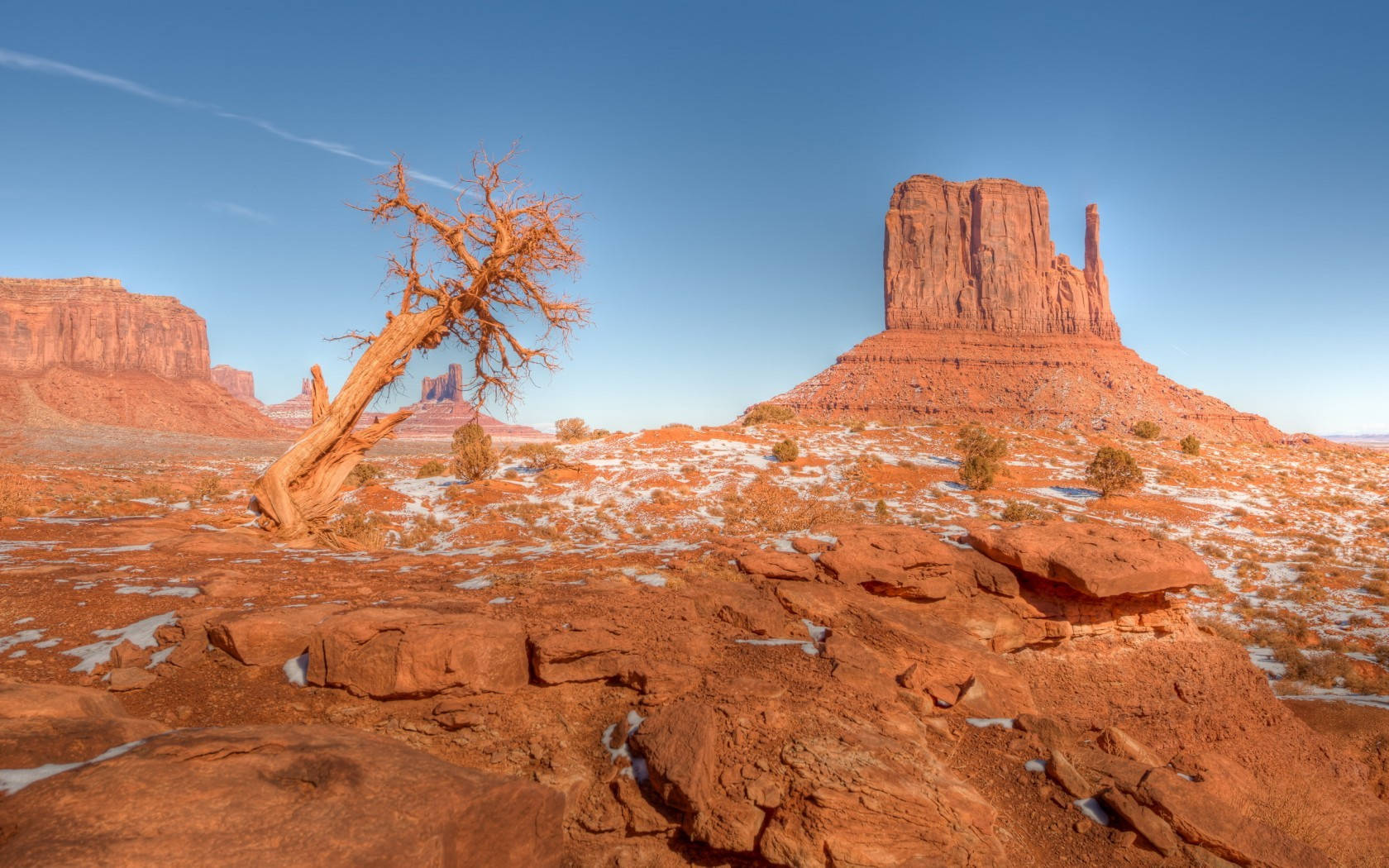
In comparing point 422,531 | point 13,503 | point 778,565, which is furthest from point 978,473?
point 13,503

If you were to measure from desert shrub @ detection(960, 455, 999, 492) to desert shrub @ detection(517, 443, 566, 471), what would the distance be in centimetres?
1372

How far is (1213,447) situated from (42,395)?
128726 mm

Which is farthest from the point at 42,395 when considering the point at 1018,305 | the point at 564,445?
the point at 1018,305

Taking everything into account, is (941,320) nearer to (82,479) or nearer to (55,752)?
(82,479)

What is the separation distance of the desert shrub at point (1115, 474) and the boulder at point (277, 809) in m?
22.7

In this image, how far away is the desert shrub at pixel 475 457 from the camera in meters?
22.2

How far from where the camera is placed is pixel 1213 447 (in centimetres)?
3766

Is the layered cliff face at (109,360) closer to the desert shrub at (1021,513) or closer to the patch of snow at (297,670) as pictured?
the desert shrub at (1021,513)

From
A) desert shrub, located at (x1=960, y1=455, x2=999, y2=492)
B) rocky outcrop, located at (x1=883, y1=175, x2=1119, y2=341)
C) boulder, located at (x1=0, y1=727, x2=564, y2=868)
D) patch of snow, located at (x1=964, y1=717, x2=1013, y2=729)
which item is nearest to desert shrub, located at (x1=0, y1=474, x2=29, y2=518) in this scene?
boulder, located at (x1=0, y1=727, x2=564, y2=868)

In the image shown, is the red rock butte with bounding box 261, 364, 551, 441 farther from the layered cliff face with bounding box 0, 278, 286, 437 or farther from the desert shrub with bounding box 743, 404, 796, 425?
the desert shrub with bounding box 743, 404, 796, 425

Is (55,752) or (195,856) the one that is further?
(55,752)

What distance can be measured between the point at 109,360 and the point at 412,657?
141187 mm

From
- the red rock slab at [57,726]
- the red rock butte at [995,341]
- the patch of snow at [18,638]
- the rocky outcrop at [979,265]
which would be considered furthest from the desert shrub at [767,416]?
the rocky outcrop at [979,265]

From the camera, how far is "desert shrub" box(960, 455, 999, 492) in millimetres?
21375
